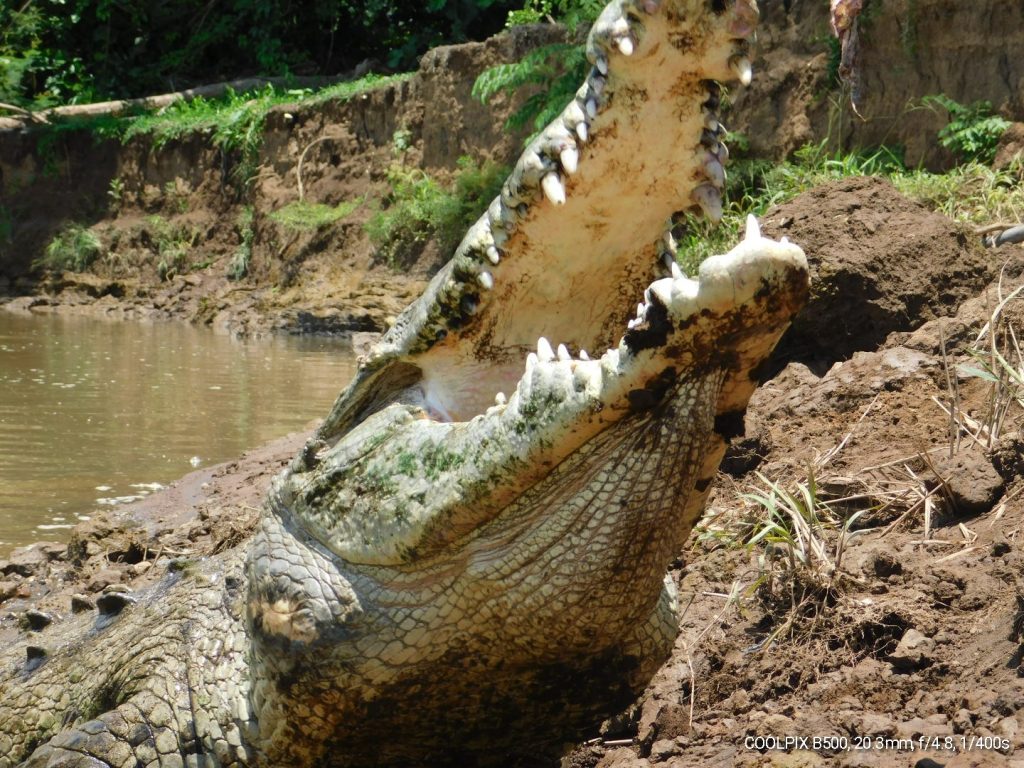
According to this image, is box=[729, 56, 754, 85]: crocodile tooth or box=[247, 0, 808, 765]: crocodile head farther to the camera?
box=[729, 56, 754, 85]: crocodile tooth

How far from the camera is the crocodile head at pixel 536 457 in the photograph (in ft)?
7.86

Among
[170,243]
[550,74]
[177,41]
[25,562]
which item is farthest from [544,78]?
[177,41]

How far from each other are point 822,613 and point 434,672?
1.21m

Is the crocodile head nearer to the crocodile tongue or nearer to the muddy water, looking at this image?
the crocodile tongue

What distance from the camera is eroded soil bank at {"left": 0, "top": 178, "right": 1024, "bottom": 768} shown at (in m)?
2.82

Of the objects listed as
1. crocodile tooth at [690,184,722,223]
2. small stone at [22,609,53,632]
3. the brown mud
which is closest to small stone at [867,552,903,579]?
the brown mud

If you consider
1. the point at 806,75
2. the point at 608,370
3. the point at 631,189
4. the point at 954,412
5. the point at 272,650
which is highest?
the point at 806,75

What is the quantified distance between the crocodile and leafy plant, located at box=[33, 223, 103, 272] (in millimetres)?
20292

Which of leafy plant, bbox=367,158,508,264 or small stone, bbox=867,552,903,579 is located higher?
leafy plant, bbox=367,158,508,264

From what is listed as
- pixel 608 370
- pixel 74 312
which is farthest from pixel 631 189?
pixel 74 312

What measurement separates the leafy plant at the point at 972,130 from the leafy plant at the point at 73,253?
17130 millimetres

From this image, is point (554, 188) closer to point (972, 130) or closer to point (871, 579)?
point (871, 579)

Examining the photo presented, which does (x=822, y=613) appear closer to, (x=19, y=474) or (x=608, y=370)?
(x=608, y=370)

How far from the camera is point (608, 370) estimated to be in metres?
2.33
